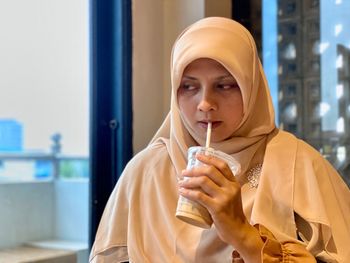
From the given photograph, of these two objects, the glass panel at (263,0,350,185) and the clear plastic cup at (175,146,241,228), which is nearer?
the clear plastic cup at (175,146,241,228)

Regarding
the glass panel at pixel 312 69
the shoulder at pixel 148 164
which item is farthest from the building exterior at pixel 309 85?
the shoulder at pixel 148 164

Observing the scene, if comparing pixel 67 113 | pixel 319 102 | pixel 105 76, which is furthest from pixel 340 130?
pixel 67 113

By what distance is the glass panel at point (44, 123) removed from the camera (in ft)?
4.93

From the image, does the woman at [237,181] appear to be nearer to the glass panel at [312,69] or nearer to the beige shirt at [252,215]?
the beige shirt at [252,215]

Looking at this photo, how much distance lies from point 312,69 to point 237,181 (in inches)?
36.2

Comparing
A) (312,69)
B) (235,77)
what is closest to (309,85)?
(312,69)

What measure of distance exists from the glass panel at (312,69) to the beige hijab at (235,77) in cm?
66

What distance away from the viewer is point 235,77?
3.44ft

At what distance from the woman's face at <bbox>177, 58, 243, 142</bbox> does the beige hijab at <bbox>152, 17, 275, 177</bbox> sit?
0.8 inches

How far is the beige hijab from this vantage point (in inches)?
41.4

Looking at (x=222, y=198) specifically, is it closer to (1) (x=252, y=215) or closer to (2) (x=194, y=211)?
(2) (x=194, y=211)

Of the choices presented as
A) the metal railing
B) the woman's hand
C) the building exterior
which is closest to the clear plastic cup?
the woman's hand

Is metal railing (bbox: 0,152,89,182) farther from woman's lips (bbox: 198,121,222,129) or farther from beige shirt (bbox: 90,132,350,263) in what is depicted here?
woman's lips (bbox: 198,121,222,129)

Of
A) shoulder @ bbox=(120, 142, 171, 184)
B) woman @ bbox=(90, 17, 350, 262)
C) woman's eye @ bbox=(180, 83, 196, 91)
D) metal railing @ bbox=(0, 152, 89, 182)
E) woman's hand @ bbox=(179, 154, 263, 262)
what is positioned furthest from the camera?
metal railing @ bbox=(0, 152, 89, 182)
